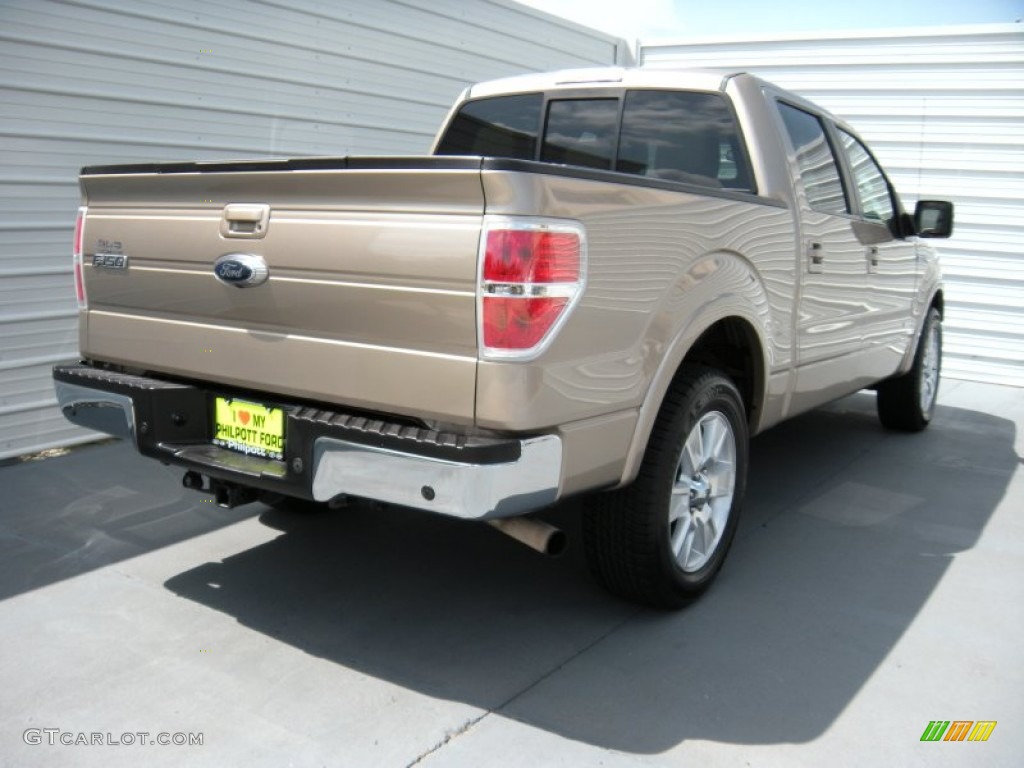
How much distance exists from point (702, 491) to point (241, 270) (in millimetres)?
1761

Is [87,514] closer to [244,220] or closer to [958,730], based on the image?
[244,220]

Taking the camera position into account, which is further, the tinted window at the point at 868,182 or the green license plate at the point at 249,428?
the tinted window at the point at 868,182

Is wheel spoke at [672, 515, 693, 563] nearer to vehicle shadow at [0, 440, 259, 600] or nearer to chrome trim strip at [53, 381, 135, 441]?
chrome trim strip at [53, 381, 135, 441]

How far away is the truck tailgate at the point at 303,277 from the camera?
253 cm

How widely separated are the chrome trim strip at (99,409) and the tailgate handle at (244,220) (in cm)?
68

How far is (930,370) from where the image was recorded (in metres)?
6.39

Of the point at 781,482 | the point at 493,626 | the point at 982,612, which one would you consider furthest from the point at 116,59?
the point at 982,612

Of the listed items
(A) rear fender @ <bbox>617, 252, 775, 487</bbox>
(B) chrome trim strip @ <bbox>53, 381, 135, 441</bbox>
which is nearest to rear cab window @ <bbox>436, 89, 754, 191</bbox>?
(A) rear fender @ <bbox>617, 252, 775, 487</bbox>

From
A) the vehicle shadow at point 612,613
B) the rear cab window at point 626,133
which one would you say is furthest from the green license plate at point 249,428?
the rear cab window at point 626,133

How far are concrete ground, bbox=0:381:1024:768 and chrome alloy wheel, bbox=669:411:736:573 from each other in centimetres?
24

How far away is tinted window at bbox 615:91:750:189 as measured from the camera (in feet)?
13.0

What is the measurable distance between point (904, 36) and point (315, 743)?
8550mm

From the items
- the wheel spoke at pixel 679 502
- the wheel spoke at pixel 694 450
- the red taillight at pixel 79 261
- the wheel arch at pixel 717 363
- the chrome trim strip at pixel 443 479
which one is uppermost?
Answer: the red taillight at pixel 79 261

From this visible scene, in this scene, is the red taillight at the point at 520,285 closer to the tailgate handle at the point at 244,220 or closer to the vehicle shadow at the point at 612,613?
the tailgate handle at the point at 244,220
